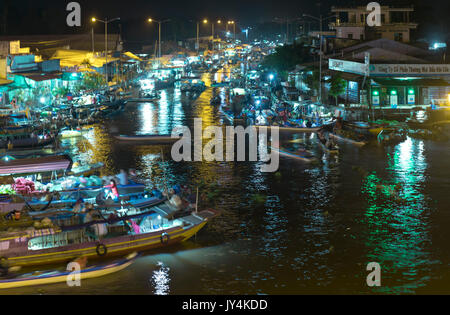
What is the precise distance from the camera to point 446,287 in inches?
A: 696

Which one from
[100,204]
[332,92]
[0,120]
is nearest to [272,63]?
[332,92]

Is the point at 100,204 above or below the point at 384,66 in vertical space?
below

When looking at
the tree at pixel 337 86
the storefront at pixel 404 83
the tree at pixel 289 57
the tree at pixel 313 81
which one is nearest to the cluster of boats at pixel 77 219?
the tree at pixel 337 86

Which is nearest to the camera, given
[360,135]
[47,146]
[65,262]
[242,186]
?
[65,262]

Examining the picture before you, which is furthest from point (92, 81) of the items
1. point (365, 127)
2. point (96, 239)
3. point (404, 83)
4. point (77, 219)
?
point (96, 239)

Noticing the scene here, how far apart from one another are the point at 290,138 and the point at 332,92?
10.0m

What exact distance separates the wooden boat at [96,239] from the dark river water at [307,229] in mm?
578

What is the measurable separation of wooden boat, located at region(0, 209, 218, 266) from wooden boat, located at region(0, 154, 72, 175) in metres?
6.54

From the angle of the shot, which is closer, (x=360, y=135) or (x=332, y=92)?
(x=360, y=135)

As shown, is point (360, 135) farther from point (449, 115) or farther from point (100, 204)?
point (100, 204)

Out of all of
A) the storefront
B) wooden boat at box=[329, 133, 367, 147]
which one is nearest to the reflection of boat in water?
wooden boat at box=[329, 133, 367, 147]

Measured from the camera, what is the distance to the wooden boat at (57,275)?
1753 cm

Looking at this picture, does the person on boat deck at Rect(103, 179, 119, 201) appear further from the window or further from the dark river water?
the window

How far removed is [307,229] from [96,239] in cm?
755
